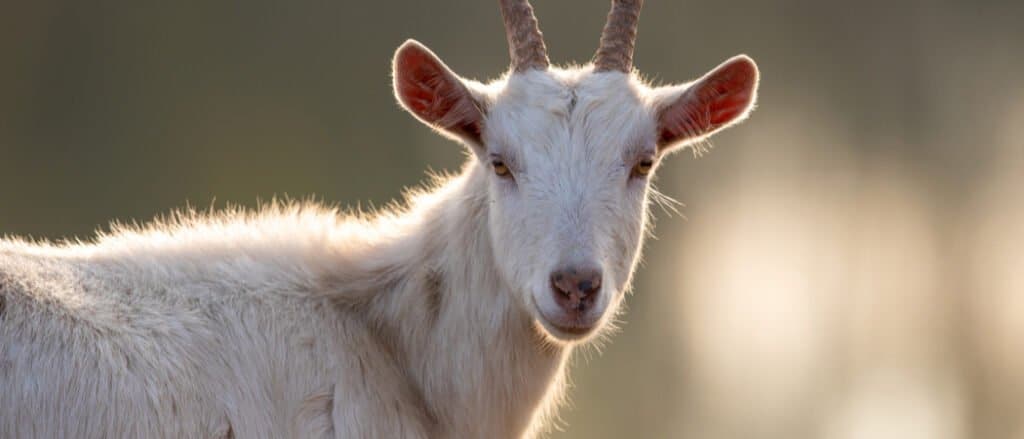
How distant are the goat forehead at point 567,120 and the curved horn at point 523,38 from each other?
5.3 inches

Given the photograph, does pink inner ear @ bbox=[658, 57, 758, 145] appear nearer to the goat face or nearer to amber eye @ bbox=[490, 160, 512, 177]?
the goat face

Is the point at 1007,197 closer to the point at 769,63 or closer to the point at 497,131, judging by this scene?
the point at 769,63

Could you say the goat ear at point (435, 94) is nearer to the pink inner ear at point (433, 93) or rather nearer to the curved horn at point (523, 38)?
the pink inner ear at point (433, 93)

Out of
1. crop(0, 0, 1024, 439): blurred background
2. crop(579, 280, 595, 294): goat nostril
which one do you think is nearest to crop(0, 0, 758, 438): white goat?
crop(579, 280, 595, 294): goat nostril

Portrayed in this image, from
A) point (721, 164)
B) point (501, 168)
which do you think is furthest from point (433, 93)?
point (721, 164)

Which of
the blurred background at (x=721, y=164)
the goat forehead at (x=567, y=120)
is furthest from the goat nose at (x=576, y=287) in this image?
the blurred background at (x=721, y=164)

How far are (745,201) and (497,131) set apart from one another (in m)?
11.7

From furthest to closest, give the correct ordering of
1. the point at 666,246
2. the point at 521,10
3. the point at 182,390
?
the point at 666,246
the point at 521,10
the point at 182,390

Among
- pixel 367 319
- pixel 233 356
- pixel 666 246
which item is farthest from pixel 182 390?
pixel 666 246

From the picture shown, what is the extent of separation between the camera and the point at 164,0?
19656 mm

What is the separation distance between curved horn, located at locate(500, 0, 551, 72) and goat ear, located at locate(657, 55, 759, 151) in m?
0.51

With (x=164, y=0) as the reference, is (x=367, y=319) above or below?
below

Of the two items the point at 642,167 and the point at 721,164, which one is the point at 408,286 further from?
the point at 721,164

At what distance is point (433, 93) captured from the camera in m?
5.14
